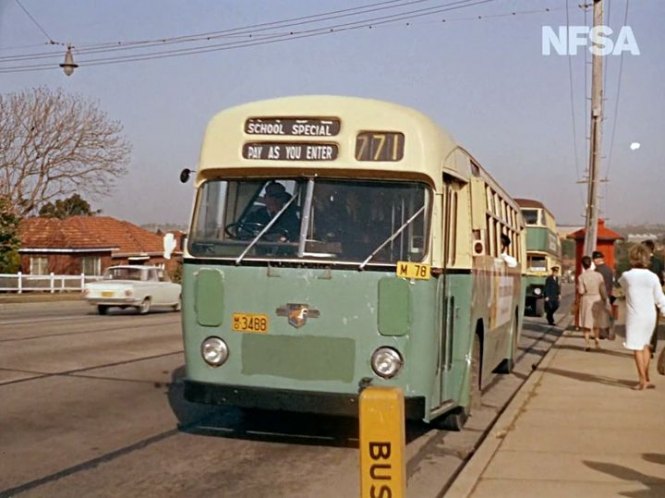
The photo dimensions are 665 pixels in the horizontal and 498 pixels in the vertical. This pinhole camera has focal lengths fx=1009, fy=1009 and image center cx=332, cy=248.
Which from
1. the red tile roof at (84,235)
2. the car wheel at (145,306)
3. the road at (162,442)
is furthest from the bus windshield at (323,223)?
the red tile roof at (84,235)

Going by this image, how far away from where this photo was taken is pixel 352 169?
8.41 m

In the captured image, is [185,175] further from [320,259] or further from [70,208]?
[70,208]

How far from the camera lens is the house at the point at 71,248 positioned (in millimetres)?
54781

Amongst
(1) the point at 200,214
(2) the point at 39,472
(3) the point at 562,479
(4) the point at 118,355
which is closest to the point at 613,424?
(3) the point at 562,479

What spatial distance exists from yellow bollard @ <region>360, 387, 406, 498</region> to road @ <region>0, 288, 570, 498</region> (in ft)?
8.54

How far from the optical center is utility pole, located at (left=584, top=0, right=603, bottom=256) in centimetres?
2516

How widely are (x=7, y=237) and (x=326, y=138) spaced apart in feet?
131

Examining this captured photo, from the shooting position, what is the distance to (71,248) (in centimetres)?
5459

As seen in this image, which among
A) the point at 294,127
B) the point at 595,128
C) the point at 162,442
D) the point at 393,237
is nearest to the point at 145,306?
→ the point at 595,128

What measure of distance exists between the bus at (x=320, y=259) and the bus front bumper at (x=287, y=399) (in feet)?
0.04

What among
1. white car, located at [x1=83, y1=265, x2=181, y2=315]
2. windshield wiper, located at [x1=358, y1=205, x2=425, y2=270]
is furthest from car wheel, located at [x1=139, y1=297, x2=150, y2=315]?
windshield wiper, located at [x1=358, y1=205, x2=425, y2=270]

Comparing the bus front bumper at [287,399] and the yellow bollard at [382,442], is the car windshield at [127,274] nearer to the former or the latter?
the bus front bumper at [287,399]

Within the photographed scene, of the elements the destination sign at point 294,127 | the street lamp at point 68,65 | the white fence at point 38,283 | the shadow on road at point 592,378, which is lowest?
the shadow on road at point 592,378

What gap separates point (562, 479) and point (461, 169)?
3093mm
